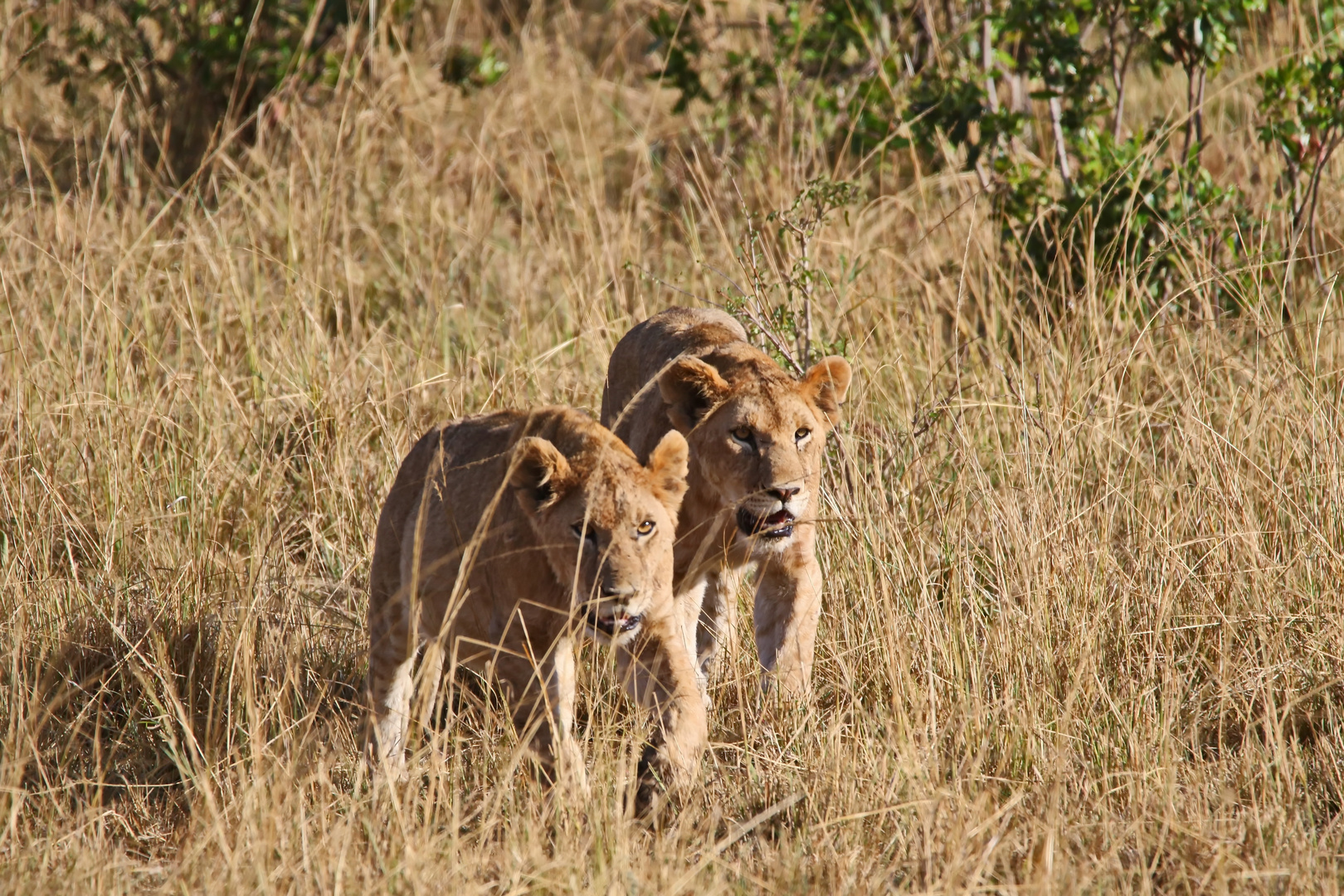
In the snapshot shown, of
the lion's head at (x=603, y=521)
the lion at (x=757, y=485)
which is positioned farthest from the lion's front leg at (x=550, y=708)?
the lion at (x=757, y=485)

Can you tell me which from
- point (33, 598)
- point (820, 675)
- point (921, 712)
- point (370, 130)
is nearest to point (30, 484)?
point (33, 598)

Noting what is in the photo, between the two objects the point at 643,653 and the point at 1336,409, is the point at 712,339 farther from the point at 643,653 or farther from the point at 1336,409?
the point at 1336,409

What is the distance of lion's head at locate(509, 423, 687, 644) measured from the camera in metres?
3.71

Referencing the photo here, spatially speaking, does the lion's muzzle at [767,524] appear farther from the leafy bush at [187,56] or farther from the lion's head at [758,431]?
the leafy bush at [187,56]

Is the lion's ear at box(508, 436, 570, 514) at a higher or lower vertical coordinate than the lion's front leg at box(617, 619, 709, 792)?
higher

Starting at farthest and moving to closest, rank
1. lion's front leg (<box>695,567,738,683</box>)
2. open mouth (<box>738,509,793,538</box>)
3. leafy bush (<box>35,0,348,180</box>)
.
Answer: leafy bush (<box>35,0,348,180</box>)
lion's front leg (<box>695,567,738,683</box>)
open mouth (<box>738,509,793,538</box>)

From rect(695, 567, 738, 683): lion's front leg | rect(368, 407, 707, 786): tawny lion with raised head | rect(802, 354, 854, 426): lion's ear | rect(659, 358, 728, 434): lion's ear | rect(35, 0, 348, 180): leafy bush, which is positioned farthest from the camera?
rect(35, 0, 348, 180): leafy bush

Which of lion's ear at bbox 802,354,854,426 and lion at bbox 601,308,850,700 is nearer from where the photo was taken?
lion at bbox 601,308,850,700

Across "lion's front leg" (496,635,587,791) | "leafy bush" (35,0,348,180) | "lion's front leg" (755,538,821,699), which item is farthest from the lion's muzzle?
"leafy bush" (35,0,348,180)

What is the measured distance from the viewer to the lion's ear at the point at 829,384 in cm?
496

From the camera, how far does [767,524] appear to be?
468 cm

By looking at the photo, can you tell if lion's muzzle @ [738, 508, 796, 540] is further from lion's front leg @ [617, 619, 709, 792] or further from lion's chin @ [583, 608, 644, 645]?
lion's chin @ [583, 608, 644, 645]

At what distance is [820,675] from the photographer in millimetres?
4875

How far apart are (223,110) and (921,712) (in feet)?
22.8
